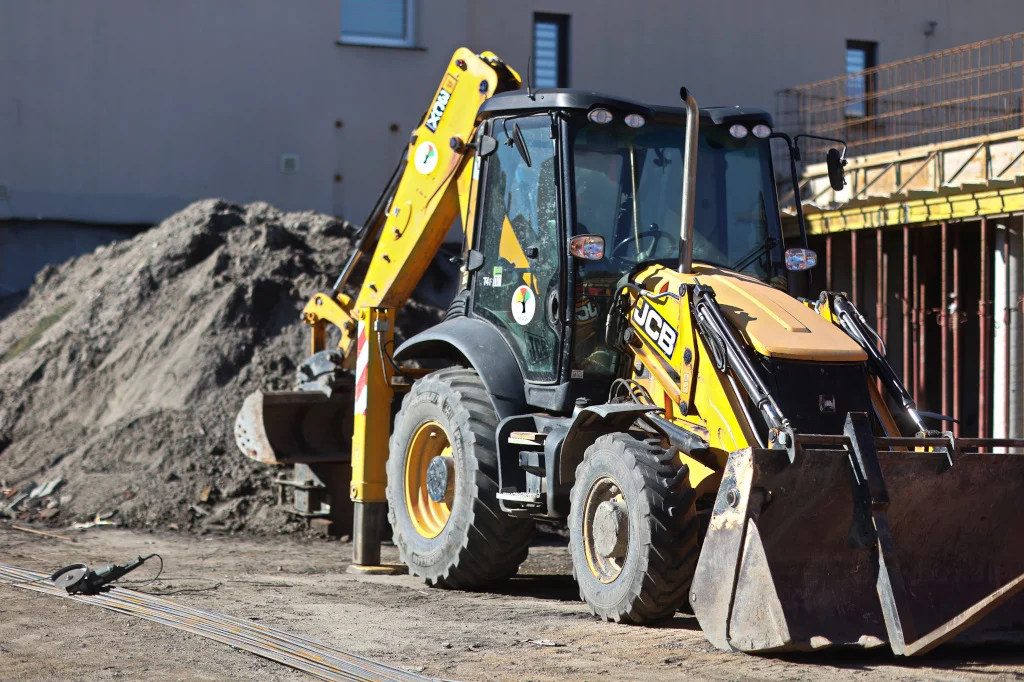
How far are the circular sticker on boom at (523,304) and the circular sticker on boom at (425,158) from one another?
155 cm

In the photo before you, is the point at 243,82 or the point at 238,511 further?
the point at 243,82

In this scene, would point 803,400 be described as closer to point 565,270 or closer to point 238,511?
point 565,270

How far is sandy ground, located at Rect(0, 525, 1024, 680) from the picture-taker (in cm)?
600

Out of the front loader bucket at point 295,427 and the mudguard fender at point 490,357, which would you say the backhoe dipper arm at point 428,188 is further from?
the front loader bucket at point 295,427

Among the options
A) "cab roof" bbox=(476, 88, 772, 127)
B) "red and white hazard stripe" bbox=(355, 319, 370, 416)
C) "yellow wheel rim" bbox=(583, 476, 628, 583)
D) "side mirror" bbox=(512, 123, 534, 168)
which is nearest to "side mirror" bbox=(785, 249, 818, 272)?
"cab roof" bbox=(476, 88, 772, 127)

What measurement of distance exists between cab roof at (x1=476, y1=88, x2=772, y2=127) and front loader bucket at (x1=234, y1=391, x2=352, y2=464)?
3349 mm

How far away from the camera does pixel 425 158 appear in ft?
31.8

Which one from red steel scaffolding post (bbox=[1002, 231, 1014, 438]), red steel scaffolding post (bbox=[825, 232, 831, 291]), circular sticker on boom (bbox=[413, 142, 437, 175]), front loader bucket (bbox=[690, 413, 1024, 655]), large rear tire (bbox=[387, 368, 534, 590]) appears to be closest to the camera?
front loader bucket (bbox=[690, 413, 1024, 655])

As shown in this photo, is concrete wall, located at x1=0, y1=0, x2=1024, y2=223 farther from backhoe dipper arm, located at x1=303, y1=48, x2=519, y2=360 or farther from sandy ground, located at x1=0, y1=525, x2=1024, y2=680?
sandy ground, located at x1=0, y1=525, x2=1024, y2=680

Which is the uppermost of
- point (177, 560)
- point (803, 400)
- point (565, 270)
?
point (565, 270)

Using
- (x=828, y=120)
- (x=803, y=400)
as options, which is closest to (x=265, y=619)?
(x=803, y=400)

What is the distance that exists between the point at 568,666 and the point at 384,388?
12.9 feet

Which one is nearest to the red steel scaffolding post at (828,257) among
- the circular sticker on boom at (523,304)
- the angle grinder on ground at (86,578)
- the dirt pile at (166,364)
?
the dirt pile at (166,364)

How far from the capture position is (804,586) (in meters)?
6.27
